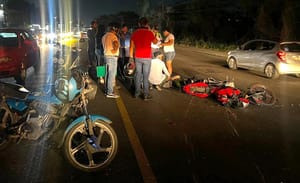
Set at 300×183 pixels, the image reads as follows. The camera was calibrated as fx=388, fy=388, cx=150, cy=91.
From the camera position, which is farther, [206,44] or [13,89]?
[206,44]

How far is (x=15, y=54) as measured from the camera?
12234 millimetres

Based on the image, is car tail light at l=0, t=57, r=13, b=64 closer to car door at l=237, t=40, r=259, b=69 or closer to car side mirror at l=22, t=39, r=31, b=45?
car side mirror at l=22, t=39, r=31, b=45

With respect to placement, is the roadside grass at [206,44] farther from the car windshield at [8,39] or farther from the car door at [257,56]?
the car windshield at [8,39]

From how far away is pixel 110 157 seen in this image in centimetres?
514

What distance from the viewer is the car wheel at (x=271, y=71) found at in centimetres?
1490

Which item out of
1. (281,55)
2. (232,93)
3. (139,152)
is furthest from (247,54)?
(139,152)

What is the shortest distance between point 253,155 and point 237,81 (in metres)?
8.17

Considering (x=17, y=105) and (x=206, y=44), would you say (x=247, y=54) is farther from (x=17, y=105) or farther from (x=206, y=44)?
(x=206, y=44)

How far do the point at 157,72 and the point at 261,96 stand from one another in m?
2.89

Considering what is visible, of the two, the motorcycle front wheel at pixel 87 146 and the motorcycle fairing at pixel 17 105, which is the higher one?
the motorcycle fairing at pixel 17 105

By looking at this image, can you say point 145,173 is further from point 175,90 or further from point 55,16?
point 55,16

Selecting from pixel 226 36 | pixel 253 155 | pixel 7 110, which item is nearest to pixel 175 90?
pixel 253 155


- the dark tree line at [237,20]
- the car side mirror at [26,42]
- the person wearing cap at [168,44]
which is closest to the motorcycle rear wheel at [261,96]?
the person wearing cap at [168,44]

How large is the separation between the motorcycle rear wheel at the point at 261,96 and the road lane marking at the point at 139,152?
11.0 ft
